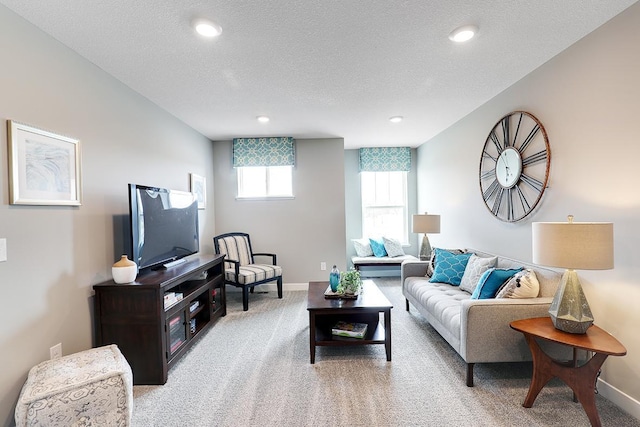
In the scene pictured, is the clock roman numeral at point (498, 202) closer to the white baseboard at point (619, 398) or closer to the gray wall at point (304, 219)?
the white baseboard at point (619, 398)

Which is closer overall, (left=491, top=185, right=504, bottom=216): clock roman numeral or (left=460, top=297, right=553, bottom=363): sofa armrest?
(left=460, top=297, right=553, bottom=363): sofa armrest

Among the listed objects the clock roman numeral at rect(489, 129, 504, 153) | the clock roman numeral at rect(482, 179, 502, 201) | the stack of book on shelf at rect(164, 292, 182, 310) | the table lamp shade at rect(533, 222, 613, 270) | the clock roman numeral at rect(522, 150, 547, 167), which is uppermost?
the clock roman numeral at rect(489, 129, 504, 153)

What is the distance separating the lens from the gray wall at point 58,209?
63.4 inches

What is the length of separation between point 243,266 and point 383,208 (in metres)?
2.88

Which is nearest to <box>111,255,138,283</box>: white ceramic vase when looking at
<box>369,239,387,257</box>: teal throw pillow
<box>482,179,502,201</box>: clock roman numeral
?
<box>482,179,502,201</box>: clock roman numeral

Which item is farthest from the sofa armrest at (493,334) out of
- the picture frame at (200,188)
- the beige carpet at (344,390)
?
the picture frame at (200,188)

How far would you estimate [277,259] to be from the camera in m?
4.69

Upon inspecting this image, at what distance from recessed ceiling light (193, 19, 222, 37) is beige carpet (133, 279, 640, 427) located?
239 cm

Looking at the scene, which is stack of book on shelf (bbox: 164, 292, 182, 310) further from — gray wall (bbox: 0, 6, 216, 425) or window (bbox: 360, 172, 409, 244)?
window (bbox: 360, 172, 409, 244)

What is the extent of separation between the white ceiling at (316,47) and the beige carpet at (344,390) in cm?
240

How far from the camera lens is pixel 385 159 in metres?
5.47

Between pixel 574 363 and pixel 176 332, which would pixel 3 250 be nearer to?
pixel 176 332

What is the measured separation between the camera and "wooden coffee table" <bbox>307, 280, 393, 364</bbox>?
7.95 feet

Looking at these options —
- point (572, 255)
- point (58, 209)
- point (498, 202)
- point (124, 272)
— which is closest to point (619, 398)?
point (572, 255)
